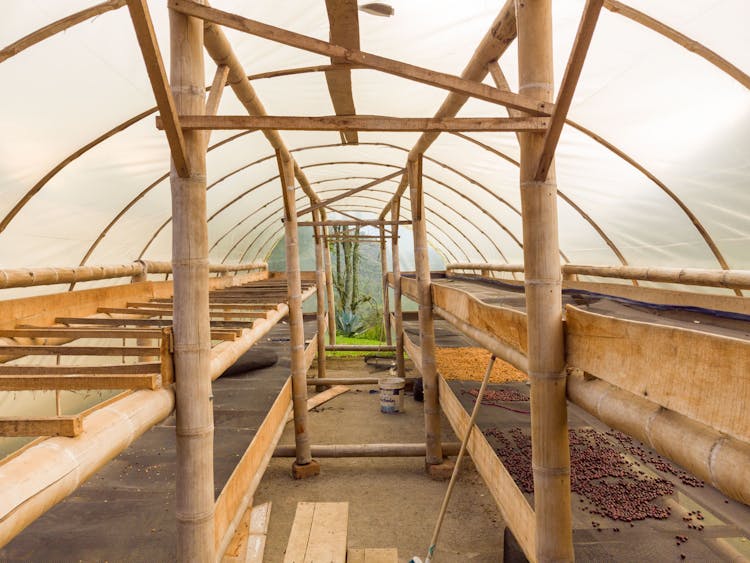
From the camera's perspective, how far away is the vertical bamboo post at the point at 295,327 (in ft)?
21.5

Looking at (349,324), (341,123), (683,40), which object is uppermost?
(683,40)

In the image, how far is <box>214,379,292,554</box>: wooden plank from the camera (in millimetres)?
3396

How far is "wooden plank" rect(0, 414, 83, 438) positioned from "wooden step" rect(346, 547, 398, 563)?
1554 millimetres

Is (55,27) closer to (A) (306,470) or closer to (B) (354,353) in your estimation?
(A) (306,470)

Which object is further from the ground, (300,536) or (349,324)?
(300,536)

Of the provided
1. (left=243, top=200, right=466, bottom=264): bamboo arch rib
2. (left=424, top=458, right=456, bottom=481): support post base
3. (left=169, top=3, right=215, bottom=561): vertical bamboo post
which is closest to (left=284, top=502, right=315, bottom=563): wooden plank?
(left=169, top=3, right=215, bottom=561): vertical bamboo post

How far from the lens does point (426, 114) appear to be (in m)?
6.82

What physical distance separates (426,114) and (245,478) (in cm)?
511

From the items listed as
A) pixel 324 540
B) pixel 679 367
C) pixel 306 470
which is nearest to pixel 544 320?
pixel 679 367

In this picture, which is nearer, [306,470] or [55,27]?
[55,27]

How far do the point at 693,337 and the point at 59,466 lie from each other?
1906 mm

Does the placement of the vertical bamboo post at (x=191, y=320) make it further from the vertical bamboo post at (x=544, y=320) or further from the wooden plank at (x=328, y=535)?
the vertical bamboo post at (x=544, y=320)

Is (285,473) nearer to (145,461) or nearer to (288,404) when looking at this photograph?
(288,404)

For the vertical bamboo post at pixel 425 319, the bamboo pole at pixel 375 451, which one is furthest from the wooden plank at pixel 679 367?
the bamboo pole at pixel 375 451
